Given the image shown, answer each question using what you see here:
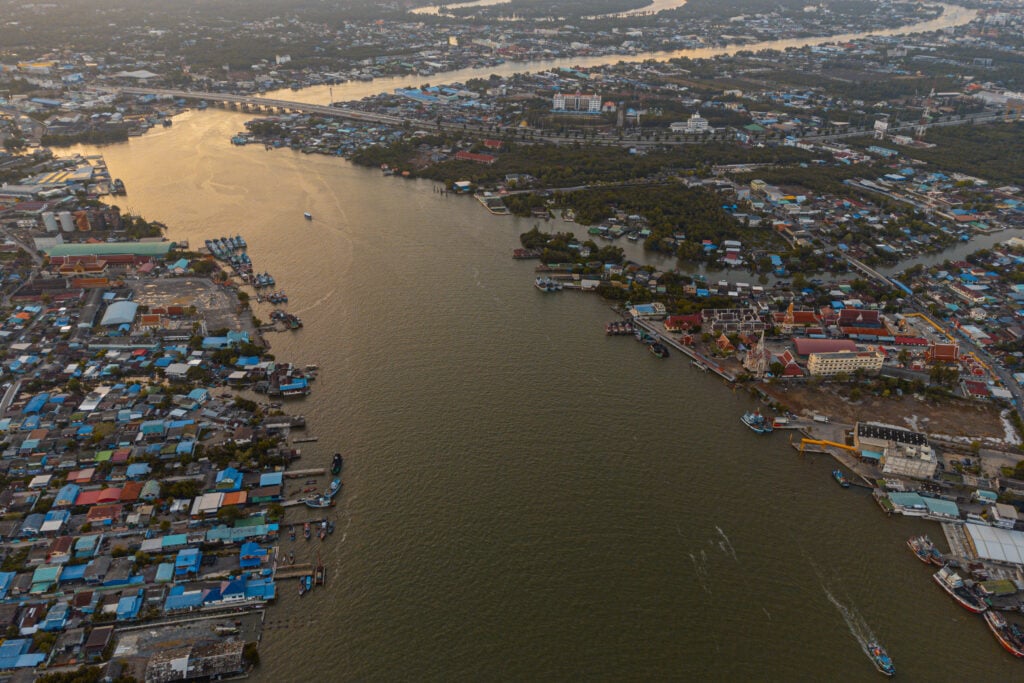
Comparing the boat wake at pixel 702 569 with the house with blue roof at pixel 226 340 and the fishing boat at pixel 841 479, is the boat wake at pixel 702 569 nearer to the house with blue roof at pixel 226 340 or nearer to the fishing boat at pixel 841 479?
the fishing boat at pixel 841 479

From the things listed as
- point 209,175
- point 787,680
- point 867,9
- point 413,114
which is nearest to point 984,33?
point 867,9

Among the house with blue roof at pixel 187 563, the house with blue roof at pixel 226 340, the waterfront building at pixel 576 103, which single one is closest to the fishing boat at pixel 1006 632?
the house with blue roof at pixel 187 563

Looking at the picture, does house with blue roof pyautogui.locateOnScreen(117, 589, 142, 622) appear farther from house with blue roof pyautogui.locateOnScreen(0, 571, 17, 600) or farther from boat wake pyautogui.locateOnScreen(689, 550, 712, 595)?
boat wake pyautogui.locateOnScreen(689, 550, 712, 595)

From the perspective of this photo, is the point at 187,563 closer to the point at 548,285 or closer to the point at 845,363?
the point at 548,285

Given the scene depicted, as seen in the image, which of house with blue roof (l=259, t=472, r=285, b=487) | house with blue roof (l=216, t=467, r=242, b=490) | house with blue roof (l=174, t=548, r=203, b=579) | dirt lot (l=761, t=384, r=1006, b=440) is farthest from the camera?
dirt lot (l=761, t=384, r=1006, b=440)

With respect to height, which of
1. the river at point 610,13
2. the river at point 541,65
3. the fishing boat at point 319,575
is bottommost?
the fishing boat at point 319,575

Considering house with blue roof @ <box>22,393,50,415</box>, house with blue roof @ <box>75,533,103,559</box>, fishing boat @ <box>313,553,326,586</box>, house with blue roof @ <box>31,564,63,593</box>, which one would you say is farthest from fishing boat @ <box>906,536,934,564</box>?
house with blue roof @ <box>22,393,50,415</box>
